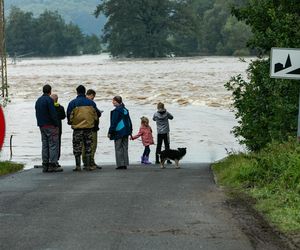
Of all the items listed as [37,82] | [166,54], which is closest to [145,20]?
[166,54]

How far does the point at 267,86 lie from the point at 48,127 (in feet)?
13.7

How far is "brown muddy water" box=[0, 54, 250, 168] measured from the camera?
1086 inches

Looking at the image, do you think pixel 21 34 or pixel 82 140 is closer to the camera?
pixel 82 140

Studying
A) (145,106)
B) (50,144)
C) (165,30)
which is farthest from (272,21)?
(165,30)

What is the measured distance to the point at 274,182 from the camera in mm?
9305

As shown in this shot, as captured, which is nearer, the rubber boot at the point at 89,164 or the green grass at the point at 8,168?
the rubber boot at the point at 89,164

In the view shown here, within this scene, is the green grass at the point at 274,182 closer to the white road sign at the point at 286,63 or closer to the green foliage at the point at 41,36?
the white road sign at the point at 286,63

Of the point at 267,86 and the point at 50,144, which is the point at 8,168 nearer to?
the point at 50,144

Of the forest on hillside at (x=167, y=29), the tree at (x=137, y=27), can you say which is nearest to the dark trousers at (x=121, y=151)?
the forest on hillside at (x=167, y=29)

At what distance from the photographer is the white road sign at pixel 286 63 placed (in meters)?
10.4

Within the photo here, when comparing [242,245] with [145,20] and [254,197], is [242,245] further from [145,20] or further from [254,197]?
[145,20]

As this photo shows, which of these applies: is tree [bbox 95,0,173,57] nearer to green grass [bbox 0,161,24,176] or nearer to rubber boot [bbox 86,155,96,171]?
green grass [bbox 0,161,24,176]

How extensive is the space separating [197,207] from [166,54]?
108 meters

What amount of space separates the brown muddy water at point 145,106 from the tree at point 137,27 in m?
32.9
